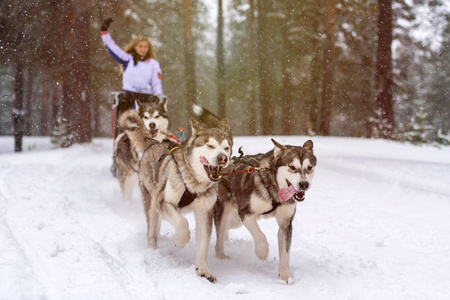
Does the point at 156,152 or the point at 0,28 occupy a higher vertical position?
the point at 0,28

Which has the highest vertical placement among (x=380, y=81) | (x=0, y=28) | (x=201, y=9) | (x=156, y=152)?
(x=201, y=9)

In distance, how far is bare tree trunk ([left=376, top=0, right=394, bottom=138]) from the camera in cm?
1447

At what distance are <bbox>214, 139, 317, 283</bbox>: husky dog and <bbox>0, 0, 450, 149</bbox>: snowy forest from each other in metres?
9.84

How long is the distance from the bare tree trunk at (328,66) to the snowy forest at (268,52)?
0.04m

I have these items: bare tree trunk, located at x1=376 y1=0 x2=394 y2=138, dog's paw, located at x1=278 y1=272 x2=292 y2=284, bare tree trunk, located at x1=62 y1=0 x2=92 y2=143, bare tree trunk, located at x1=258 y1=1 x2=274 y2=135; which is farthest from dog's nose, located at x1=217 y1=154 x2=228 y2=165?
bare tree trunk, located at x1=258 y1=1 x2=274 y2=135

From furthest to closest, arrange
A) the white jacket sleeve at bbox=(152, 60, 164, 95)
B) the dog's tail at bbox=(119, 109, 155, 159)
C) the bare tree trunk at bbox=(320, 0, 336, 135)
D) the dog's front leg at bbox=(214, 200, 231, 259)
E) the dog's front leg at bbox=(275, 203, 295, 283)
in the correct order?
the bare tree trunk at bbox=(320, 0, 336, 135) → the white jacket sleeve at bbox=(152, 60, 164, 95) → the dog's tail at bbox=(119, 109, 155, 159) → the dog's front leg at bbox=(214, 200, 231, 259) → the dog's front leg at bbox=(275, 203, 295, 283)

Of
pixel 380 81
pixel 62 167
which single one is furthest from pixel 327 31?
pixel 62 167

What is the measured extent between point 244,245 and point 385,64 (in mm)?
11837

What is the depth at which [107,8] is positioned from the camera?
1639 centimetres

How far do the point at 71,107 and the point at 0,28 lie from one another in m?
3.59

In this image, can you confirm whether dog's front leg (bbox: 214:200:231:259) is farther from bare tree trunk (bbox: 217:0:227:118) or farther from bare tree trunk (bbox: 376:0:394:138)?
bare tree trunk (bbox: 217:0:227:118)

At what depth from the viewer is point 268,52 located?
69.3ft

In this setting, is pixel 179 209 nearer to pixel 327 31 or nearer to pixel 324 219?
pixel 324 219

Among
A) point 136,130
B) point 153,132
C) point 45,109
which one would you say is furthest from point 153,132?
point 45,109
